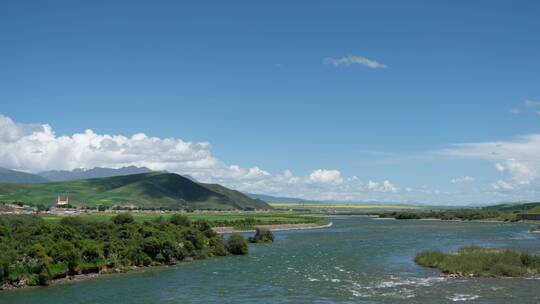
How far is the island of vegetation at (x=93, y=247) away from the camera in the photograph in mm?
56969

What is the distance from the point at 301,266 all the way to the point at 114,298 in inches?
1142

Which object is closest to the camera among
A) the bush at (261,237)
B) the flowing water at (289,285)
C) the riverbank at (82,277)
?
the flowing water at (289,285)

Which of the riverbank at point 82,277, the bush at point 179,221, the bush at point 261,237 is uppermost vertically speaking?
the bush at point 179,221

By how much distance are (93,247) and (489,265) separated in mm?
46094

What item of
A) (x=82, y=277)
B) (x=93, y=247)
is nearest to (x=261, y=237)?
(x=93, y=247)

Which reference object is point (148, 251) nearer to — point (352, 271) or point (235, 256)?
point (235, 256)

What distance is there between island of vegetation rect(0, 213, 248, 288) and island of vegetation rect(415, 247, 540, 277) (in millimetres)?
34735

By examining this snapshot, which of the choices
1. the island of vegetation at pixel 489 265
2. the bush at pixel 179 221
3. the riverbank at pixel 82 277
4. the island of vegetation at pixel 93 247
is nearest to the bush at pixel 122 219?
the island of vegetation at pixel 93 247

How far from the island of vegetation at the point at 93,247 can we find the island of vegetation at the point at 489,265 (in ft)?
114

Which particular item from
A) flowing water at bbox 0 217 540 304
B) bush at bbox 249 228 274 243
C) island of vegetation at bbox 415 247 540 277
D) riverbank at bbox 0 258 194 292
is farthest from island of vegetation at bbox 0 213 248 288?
island of vegetation at bbox 415 247 540 277

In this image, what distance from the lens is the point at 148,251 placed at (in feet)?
243

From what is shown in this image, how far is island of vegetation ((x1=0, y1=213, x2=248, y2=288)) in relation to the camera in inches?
2243

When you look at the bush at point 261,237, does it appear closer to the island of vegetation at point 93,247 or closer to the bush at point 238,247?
the island of vegetation at point 93,247

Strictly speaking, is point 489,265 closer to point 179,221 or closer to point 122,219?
point 179,221
